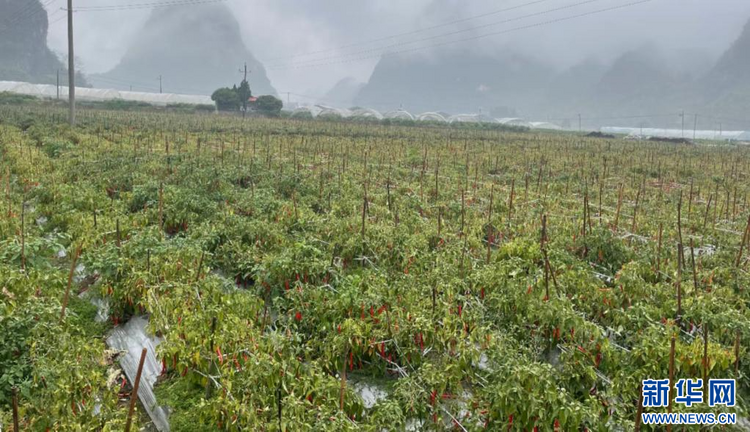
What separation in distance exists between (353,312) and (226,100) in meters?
57.9

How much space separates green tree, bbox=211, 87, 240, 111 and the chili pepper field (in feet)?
169

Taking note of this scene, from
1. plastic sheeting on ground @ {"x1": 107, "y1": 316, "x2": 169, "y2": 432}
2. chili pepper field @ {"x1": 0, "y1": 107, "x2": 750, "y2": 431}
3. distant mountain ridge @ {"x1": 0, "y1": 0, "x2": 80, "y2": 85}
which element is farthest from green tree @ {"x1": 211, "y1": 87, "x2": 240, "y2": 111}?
distant mountain ridge @ {"x1": 0, "y1": 0, "x2": 80, "y2": 85}

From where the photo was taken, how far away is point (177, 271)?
535 cm

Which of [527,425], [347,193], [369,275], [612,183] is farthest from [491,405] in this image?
[612,183]

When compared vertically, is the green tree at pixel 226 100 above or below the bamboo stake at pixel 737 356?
above

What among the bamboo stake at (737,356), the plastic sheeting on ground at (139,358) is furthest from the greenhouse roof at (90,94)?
the bamboo stake at (737,356)

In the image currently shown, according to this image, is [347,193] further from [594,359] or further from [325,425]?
[325,425]

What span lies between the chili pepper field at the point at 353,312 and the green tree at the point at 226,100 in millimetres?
51568

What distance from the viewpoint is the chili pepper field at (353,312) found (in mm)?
3371

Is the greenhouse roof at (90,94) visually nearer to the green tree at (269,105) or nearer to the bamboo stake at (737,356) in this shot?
the green tree at (269,105)

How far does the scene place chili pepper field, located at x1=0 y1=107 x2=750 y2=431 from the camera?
3371mm

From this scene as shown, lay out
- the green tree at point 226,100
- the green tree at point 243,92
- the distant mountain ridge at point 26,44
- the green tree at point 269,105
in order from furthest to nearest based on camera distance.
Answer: the distant mountain ridge at point 26,44 < the green tree at point 226,100 < the green tree at point 243,92 < the green tree at point 269,105

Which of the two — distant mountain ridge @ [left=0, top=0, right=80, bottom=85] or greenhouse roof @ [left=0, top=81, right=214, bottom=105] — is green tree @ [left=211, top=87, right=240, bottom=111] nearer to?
greenhouse roof @ [left=0, top=81, right=214, bottom=105]

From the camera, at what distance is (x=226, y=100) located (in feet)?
190
